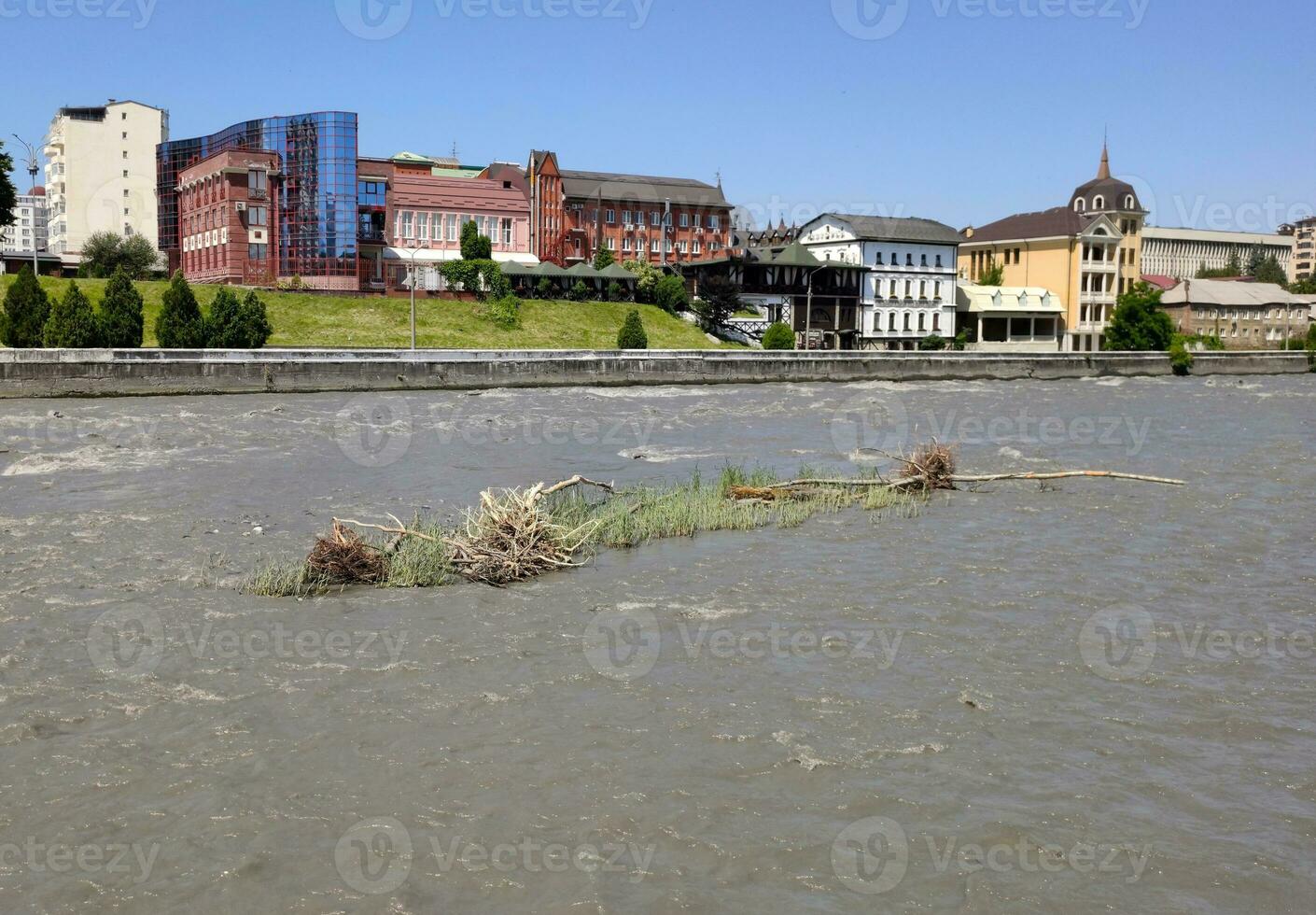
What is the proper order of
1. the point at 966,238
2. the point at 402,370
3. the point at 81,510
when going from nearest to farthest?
the point at 81,510 → the point at 402,370 → the point at 966,238

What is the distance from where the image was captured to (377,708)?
9805mm

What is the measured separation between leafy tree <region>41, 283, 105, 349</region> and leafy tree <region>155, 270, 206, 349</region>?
330 centimetres

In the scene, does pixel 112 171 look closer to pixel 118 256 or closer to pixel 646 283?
pixel 118 256

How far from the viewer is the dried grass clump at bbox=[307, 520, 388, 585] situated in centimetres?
1365

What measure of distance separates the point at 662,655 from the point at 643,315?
196 ft

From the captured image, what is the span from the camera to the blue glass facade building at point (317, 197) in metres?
69.8

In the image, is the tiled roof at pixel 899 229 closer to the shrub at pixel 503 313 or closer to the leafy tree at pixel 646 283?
the leafy tree at pixel 646 283

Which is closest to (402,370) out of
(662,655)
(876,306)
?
(662,655)

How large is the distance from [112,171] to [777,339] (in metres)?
73.3

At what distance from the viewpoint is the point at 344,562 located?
13648 millimetres

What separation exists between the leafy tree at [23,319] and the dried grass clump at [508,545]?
1393 inches

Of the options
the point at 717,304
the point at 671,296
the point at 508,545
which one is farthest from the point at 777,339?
the point at 508,545

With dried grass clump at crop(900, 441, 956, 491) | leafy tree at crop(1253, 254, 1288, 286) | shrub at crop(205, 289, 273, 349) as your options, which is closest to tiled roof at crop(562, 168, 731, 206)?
shrub at crop(205, 289, 273, 349)

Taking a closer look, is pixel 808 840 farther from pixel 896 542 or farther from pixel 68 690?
pixel 896 542
